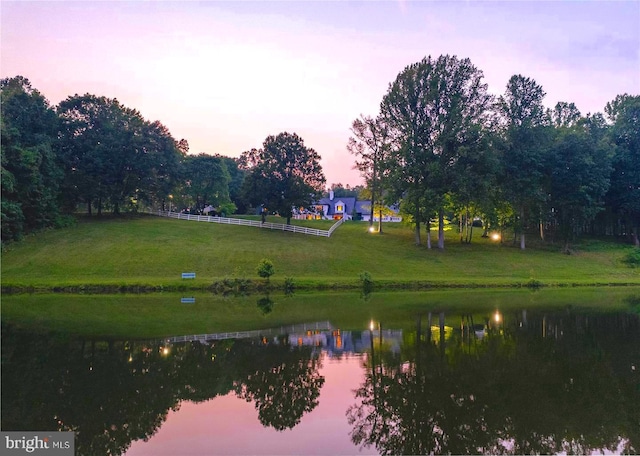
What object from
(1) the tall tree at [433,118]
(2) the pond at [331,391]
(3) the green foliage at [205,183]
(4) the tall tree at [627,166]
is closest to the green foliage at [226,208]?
(3) the green foliage at [205,183]

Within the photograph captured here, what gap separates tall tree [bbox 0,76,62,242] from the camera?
171 ft

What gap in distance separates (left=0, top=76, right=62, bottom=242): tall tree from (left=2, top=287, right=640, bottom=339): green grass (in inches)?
721

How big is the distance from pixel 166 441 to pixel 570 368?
527 inches

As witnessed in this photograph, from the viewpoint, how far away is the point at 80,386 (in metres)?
15.6

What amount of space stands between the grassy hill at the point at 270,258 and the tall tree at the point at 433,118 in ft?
26.2

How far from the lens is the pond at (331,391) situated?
475 inches

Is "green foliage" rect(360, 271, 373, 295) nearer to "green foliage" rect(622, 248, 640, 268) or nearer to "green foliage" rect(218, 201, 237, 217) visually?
"green foliage" rect(622, 248, 640, 268)

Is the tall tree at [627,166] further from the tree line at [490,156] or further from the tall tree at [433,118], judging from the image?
the tall tree at [433,118]

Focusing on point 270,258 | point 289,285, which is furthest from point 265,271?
point 270,258

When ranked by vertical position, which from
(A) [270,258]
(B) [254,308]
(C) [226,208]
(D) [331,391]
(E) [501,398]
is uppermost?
(C) [226,208]

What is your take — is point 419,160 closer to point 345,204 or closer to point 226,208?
point 226,208

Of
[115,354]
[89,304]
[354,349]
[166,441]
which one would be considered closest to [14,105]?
[89,304]

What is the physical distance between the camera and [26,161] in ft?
183

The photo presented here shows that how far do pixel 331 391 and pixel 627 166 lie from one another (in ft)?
227
